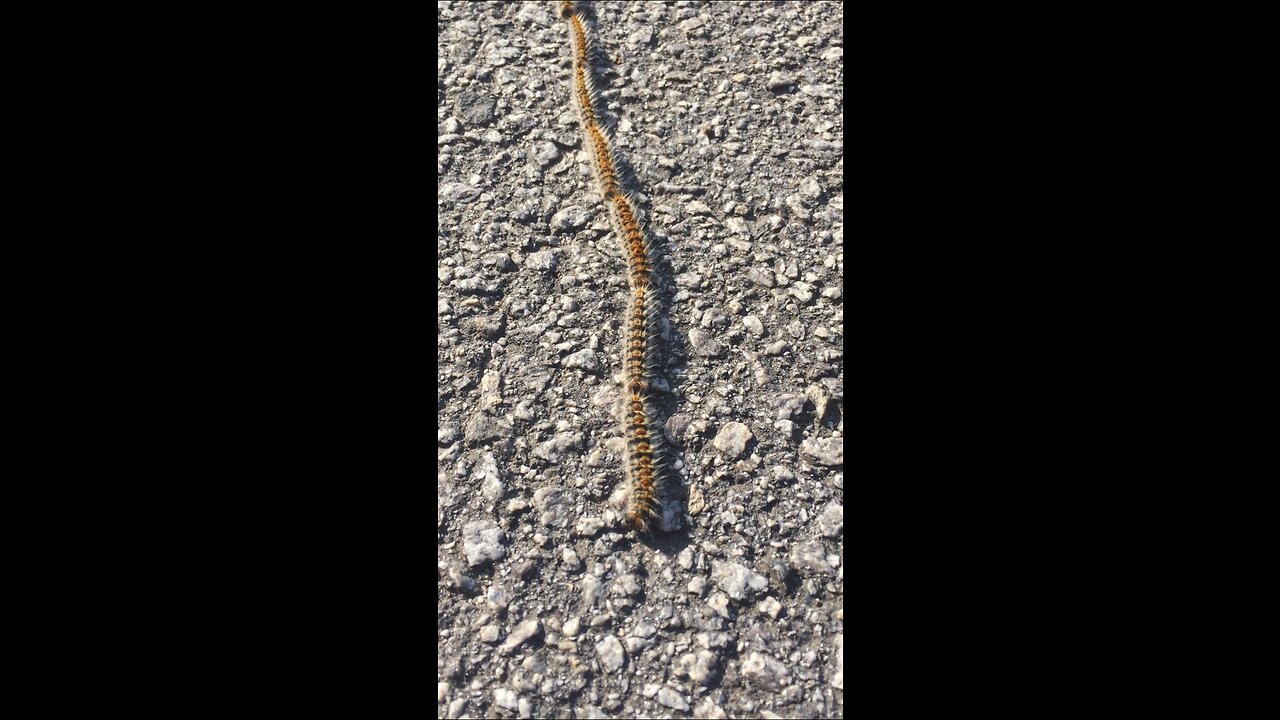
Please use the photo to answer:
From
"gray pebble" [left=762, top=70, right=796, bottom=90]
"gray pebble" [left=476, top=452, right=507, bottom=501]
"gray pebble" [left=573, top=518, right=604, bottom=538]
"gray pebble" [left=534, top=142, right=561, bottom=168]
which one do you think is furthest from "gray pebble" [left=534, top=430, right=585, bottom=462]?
"gray pebble" [left=762, top=70, right=796, bottom=90]

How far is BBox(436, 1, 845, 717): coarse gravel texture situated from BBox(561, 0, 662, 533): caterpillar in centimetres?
6

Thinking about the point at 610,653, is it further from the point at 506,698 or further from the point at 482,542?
the point at 482,542

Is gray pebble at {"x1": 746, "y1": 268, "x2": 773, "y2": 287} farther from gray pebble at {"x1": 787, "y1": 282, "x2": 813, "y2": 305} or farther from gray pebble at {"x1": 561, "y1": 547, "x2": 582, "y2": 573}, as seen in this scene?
gray pebble at {"x1": 561, "y1": 547, "x2": 582, "y2": 573}

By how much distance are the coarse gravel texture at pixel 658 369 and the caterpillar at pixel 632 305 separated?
0.06 metres

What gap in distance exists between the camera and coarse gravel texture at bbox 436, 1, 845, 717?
2.46m

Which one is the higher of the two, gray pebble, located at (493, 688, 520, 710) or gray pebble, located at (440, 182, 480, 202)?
gray pebble, located at (440, 182, 480, 202)

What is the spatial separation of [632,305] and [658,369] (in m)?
0.31

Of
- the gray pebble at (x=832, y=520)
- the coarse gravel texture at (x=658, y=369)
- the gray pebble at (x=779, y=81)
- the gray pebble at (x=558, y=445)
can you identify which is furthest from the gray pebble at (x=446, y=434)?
the gray pebble at (x=779, y=81)

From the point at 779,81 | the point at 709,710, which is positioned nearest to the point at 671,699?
the point at 709,710

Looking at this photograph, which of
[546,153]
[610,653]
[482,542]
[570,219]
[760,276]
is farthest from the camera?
[546,153]

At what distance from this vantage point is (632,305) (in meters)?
3.28

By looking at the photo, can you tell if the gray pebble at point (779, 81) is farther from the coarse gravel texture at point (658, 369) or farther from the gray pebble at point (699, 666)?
the gray pebble at point (699, 666)

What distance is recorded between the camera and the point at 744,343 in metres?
3.22

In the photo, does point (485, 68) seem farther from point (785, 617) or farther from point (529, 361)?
point (785, 617)
